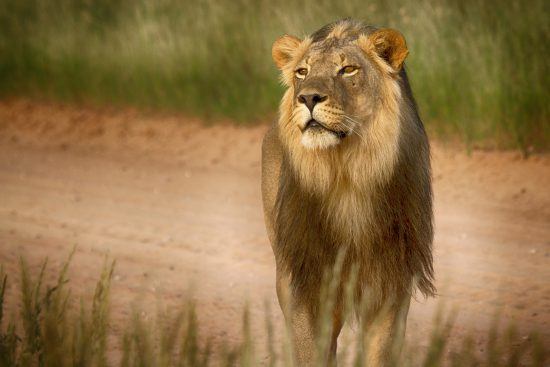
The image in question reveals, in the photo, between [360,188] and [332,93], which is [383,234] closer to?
[360,188]

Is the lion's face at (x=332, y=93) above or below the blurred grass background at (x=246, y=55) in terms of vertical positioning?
below

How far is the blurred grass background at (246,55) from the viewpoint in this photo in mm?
10211

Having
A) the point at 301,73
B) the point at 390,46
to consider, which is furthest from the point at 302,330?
the point at 390,46

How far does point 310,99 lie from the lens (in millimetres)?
4609

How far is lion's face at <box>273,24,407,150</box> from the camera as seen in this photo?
15.2 feet

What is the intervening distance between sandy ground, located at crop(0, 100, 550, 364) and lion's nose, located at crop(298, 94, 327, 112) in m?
1.11

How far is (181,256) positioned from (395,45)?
336 centimetres

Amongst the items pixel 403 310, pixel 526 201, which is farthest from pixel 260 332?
pixel 526 201

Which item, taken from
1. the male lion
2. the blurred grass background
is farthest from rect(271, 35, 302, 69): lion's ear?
the blurred grass background

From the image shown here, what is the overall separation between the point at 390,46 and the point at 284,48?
0.52 meters

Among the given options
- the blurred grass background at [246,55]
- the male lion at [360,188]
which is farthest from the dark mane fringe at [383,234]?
the blurred grass background at [246,55]

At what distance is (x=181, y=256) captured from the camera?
790 cm

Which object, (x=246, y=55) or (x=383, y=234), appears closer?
(x=383, y=234)

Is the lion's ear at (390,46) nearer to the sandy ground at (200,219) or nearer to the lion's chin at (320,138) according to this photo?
the lion's chin at (320,138)
